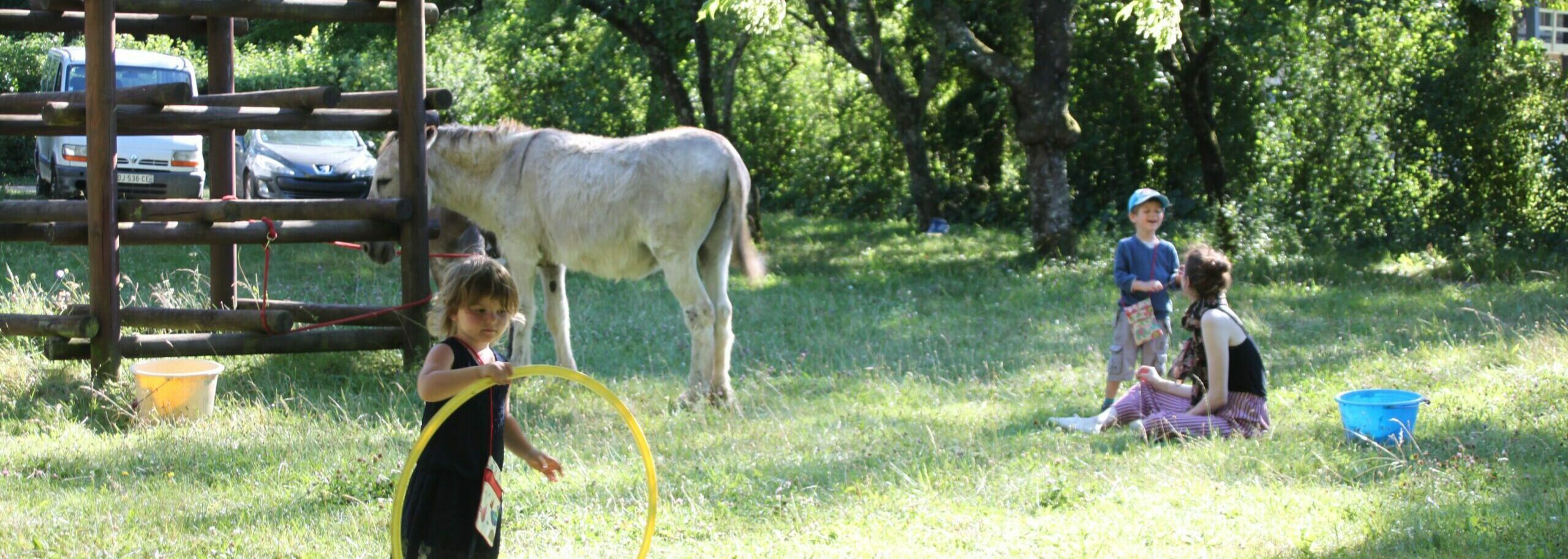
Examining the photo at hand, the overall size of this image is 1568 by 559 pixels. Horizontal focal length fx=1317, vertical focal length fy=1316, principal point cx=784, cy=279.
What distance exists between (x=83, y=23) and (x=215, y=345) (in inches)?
102

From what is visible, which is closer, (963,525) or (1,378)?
(963,525)

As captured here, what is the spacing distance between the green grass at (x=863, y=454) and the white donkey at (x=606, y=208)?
578mm

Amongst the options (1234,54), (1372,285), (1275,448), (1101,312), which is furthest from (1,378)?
(1234,54)

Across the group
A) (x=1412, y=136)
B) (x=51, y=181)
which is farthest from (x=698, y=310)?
(x=51, y=181)

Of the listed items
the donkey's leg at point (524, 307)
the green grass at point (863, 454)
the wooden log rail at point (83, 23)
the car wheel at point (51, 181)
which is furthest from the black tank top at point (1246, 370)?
the car wheel at point (51, 181)

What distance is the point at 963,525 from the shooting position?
5258 mm

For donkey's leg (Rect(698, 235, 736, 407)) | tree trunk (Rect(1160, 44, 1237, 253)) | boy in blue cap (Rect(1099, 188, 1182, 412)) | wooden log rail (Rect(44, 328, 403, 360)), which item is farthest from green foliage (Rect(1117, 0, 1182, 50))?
tree trunk (Rect(1160, 44, 1237, 253))

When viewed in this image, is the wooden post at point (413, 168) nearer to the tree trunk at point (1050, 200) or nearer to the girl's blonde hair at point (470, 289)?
the girl's blonde hair at point (470, 289)

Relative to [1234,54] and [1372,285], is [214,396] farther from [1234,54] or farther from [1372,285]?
[1234,54]

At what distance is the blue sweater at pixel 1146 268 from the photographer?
789 centimetres

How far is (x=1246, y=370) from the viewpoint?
6.88m

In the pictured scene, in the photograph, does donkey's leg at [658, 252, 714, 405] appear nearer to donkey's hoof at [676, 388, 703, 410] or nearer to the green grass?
donkey's hoof at [676, 388, 703, 410]

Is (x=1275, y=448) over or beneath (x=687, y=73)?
beneath

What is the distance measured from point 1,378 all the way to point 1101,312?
8577mm
